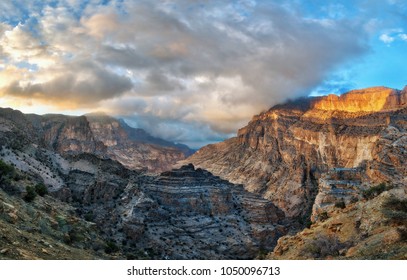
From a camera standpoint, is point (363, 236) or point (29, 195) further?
point (29, 195)

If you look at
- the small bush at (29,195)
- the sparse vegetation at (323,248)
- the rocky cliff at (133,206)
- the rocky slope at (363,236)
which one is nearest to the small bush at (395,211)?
the rocky slope at (363,236)

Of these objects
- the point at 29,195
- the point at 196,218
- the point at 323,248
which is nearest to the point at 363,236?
the point at 323,248

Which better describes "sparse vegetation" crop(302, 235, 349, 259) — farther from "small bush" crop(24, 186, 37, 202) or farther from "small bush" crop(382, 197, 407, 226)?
"small bush" crop(24, 186, 37, 202)

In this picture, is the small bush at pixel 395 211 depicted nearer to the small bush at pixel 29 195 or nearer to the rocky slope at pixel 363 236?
the rocky slope at pixel 363 236

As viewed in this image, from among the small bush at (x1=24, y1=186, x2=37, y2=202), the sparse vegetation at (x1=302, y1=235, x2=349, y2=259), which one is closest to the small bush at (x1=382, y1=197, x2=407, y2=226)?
the sparse vegetation at (x1=302, y1=235, x2=349, y2=259)

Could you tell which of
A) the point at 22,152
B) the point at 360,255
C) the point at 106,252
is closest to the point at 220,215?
the point at 22,152

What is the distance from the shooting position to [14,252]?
830 inches

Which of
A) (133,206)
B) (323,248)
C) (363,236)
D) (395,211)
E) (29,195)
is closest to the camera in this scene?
(323,248)

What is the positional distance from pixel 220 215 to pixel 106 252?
2764 inches

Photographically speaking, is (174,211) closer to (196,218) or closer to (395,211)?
(196,218)

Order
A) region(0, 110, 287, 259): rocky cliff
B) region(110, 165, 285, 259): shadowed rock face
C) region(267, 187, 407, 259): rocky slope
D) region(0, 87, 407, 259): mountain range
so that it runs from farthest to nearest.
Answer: region(110, 165, 285, 259): shadowed rock face
region(0, 110, 287, 259): rocky cliff
region(0, 87, 407, 259): mountain range
region(267, 187, 407, 259): rocky slope

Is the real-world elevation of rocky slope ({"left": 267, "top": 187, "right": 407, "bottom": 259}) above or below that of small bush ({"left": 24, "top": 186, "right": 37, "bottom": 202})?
below

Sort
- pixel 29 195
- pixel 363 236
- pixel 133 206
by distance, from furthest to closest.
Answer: pixel 133 206 → pixel 29 195 → pixel 363 236

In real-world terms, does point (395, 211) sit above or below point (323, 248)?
above
